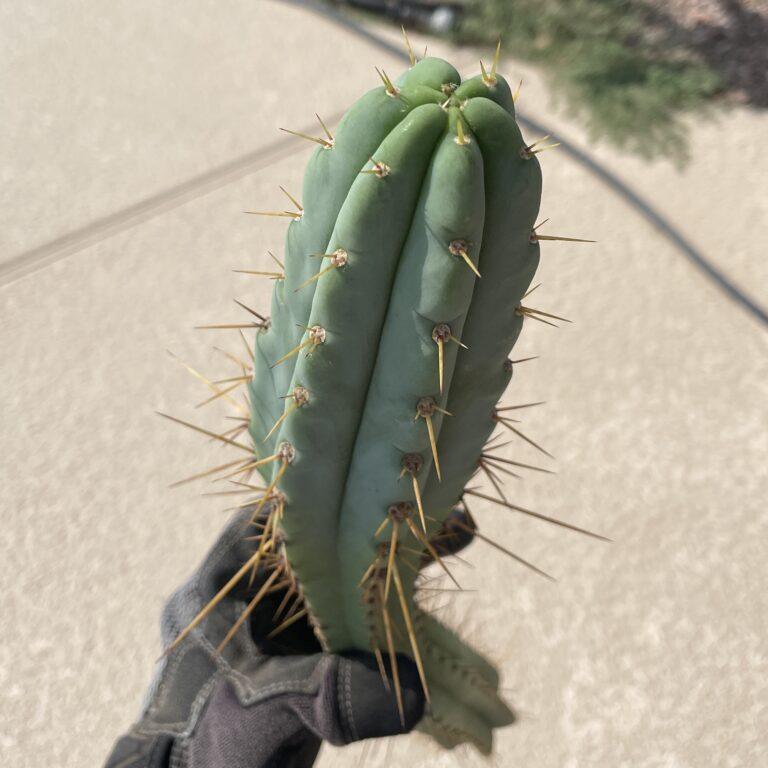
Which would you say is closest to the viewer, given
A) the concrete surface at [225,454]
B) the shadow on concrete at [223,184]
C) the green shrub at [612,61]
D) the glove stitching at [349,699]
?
the glove stitching at [349,699]

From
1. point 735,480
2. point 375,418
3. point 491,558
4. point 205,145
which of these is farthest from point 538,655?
point 205,145

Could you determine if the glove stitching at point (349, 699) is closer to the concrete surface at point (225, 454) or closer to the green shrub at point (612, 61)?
the concrete surface at point (225, 454)

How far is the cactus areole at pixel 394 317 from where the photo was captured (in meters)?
0.71

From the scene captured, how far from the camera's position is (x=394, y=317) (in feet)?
2.51

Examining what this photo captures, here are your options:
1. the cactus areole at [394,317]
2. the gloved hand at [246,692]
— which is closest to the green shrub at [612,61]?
the gloved hand at [246,692]

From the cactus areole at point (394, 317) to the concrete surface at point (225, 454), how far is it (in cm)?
62

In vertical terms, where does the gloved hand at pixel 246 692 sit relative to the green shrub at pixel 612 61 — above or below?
below

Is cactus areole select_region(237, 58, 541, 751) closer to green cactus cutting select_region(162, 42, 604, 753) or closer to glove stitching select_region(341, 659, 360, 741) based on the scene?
green cactus cutting select_region(162, 42, 604, 753)

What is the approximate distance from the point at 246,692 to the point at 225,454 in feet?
2.37

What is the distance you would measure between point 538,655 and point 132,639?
2.24ft

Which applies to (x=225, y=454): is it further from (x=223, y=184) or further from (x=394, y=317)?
(x=394, y=317)

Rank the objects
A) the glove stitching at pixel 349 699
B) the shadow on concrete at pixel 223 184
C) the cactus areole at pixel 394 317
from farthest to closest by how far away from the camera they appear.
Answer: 1. the shadow on concrete at pixel 223 184
2. the glove stitching at pixel 349 699
3. the cactus areole at pixel 394 317

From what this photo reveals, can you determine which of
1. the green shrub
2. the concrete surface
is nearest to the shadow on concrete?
the concrete surface

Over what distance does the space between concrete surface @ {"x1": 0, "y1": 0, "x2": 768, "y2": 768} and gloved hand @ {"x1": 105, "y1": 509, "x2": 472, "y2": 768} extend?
0.29 m
